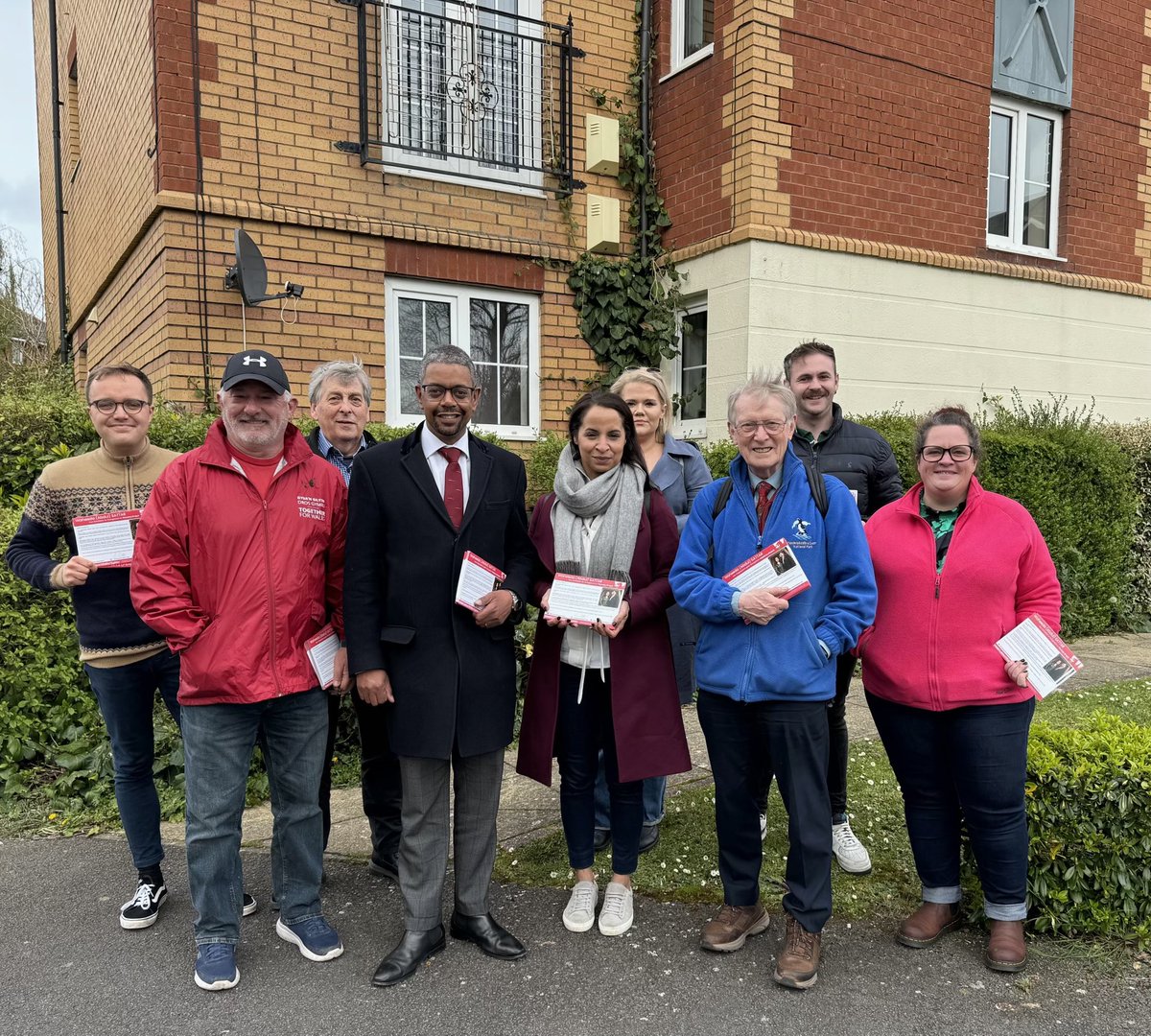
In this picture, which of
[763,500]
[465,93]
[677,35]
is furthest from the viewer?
[677,35]

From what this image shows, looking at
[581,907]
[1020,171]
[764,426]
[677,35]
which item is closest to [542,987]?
[581,907]

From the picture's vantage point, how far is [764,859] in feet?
12.8

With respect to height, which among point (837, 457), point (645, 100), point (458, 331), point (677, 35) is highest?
point (677, 35)

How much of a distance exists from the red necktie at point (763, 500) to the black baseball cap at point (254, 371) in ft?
5.48

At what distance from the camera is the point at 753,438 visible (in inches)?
123

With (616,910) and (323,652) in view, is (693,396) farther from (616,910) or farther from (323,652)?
(323,652)

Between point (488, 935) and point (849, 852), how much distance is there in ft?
5.21

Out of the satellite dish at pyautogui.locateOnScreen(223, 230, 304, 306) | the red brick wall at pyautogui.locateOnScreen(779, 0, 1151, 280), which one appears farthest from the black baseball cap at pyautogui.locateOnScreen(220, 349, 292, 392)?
the red brick wall at pyautogui.locateOnScreen(779, 0, 1151, 280)

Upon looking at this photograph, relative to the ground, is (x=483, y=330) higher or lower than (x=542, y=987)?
higher

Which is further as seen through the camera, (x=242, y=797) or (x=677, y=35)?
(x=677, y=35)

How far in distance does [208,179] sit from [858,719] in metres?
6.40

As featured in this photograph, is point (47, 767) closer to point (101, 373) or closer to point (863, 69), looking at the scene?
point (101, 373)

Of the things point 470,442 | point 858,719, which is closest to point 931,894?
point 470,442

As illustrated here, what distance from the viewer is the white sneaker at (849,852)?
150 inches
